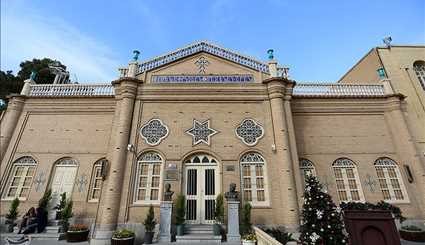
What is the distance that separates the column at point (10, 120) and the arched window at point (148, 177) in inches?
266

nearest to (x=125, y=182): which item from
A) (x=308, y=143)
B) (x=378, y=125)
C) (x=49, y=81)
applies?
(x=308, y=143)

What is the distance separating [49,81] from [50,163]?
1097cm

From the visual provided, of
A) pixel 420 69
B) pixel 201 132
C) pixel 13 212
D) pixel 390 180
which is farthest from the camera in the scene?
pixel 420 69

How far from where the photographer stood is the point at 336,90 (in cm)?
1316

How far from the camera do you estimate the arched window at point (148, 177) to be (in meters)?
10.1

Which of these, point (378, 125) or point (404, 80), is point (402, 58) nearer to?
point (404, 80)

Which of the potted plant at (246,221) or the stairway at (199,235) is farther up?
the potted plant at (246,221)

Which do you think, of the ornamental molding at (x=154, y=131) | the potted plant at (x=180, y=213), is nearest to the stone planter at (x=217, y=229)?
the potted plant at (x=180, y=213)

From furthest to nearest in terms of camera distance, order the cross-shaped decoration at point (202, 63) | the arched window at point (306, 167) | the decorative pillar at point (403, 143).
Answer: the cross-shaped decoration at point (202, 63)
the arched window at point (306, 167)
the decorative pillar at point (403, 143)

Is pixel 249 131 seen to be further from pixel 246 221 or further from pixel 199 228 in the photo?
pixel 199 228

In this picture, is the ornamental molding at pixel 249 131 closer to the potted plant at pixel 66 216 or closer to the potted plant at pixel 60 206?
the potted plant at pixel 66 216

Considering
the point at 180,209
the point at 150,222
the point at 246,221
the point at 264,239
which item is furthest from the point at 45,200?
the point at 264,239

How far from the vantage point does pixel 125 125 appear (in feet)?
35.4

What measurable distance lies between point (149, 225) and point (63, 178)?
530cm
